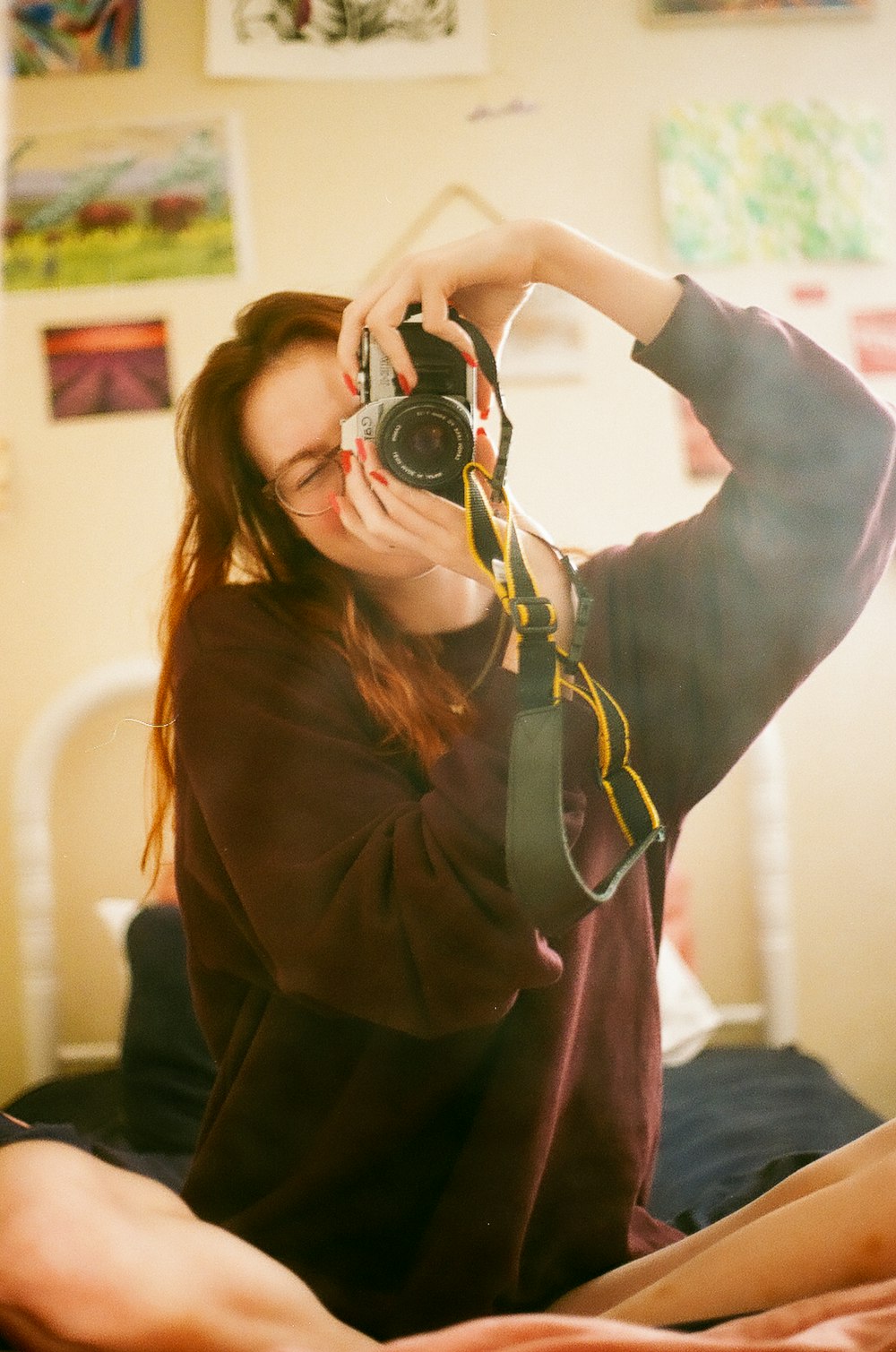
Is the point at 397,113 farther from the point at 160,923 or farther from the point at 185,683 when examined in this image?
the point at 160,923

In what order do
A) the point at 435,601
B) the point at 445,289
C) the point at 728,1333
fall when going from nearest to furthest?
1. the point at 728,1333
2. the point at 445,289
3. the point at 435,601

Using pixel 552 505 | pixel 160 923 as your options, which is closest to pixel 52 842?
pixel 160 923

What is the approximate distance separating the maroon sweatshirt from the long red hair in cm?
2

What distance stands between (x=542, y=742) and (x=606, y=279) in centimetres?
24

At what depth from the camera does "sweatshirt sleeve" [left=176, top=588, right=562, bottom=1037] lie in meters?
0.46

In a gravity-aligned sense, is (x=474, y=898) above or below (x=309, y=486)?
below

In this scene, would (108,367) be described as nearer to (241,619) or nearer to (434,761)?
(241,619)

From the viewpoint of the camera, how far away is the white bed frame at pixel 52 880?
0.74 metres

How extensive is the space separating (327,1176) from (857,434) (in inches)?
17.8

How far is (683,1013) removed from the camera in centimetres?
78

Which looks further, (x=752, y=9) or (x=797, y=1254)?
(x=752, y=9)

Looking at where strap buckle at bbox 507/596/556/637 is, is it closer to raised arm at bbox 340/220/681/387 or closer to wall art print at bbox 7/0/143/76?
raised arm at bbox 340/220/681/387

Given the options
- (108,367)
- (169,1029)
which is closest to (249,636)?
(108,367)

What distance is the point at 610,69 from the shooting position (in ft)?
2.07
